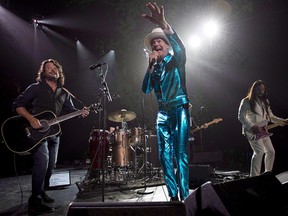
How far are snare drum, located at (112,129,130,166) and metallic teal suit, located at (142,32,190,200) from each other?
4.47 m

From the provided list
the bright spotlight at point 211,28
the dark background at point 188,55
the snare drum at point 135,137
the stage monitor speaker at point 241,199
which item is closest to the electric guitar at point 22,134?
the stage monitor speaker at point 241,199

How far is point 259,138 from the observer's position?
4852 mm

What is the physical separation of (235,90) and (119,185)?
807 centimetres

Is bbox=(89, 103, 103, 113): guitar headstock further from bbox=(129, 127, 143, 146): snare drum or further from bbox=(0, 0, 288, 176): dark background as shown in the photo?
bbox=(0, 0, 288, 176): dark background

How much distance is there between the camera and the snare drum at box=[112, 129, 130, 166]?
7.35 meters

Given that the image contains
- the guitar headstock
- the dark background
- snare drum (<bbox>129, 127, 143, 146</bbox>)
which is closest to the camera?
the guitar headstock

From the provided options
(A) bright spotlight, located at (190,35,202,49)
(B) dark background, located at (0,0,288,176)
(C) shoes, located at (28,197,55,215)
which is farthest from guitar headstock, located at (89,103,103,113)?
(A) bright spotlight, located at (190,35,202,49)

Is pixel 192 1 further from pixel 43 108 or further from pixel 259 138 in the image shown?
pixel 43 108

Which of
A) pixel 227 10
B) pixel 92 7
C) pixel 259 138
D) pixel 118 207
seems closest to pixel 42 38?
pixel 92 7

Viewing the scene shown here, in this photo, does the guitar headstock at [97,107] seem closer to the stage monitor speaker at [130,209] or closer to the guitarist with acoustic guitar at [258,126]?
the stage monitor speaker at [130,209]

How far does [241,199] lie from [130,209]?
31.9 inches

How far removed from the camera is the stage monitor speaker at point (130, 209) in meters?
1.56

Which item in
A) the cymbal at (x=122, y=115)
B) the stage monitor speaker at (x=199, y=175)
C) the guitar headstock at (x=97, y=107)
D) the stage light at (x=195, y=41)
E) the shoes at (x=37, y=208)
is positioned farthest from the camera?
the stage light at (x=195, y=41)

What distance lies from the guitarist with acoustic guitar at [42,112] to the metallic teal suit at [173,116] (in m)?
1.86
